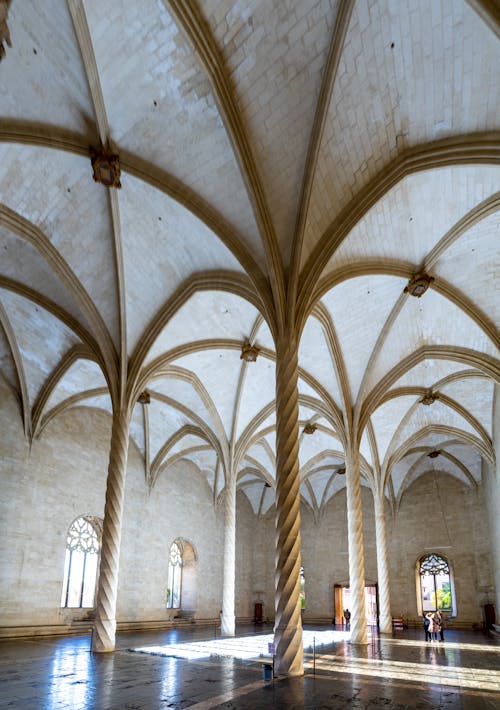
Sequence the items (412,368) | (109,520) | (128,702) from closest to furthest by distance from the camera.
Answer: (128,702) → (109,520) → (412,368)

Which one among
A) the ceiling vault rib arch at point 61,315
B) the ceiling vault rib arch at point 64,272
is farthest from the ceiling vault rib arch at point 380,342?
the ceiling vault rib arch at point 61,315

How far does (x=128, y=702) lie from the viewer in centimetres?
659

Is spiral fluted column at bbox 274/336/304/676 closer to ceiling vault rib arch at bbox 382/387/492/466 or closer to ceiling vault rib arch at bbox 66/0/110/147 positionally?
ceiling vault rib arch at bbox 66/0/110/147

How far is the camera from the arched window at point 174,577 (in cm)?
2617

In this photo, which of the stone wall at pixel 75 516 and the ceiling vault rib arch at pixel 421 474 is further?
the ceiling vault rib arch at pixel 421 474

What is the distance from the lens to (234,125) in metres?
9.94

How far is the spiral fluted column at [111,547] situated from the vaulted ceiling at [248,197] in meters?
1.41

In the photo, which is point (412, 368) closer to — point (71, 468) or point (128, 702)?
point (71, 468)

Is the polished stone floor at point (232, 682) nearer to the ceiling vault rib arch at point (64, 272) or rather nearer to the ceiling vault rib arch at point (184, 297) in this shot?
the ceiling vault rib arch at point (64, 272)

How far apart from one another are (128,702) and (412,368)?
49.1ft

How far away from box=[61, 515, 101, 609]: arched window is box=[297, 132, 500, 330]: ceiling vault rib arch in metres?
14.0

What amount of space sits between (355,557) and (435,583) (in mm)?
13952

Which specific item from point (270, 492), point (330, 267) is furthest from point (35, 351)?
point (270, 492)

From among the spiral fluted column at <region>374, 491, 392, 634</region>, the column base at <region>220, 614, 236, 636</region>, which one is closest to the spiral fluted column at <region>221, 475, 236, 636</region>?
the column base at <region>220, 614, 236, 636</region>
